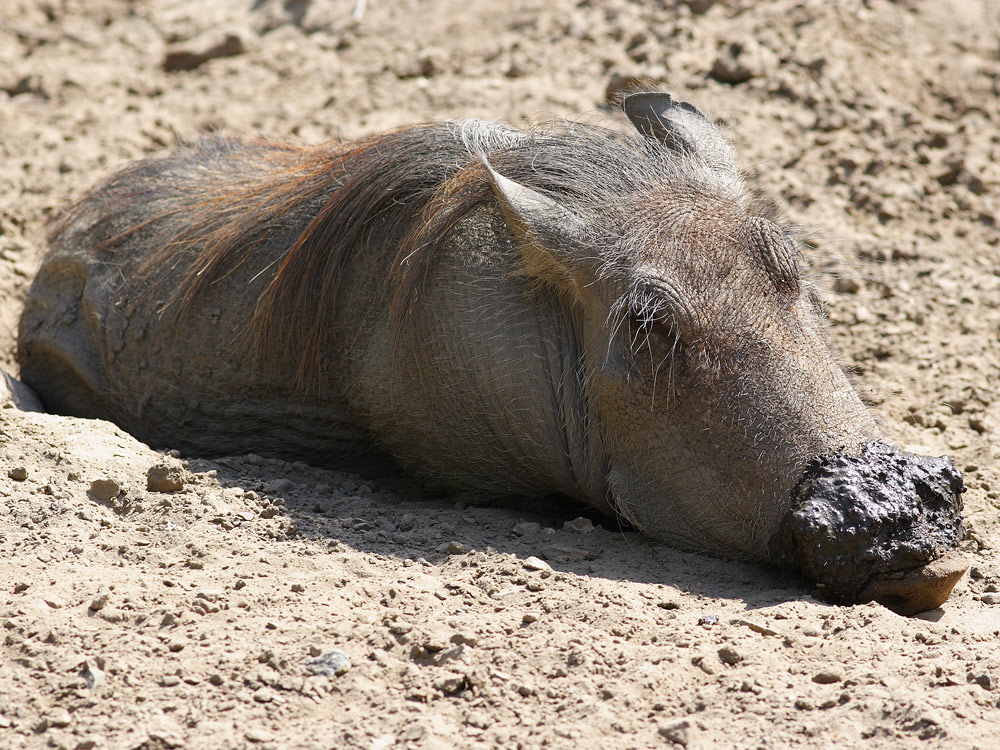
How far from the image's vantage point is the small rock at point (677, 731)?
2.53 metres

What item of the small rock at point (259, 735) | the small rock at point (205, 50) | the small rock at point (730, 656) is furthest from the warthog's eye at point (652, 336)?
the small rock at point (205, 50)

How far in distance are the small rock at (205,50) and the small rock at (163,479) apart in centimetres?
488

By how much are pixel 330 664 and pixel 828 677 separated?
47.3 inches

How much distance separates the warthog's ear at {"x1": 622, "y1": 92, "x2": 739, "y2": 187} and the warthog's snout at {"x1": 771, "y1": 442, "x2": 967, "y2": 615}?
1373 mm

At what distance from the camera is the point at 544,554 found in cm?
352

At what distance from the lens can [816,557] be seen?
128 inches

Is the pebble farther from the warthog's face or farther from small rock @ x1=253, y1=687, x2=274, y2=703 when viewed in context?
small rock @ x1=253, y1=687, x2=274, y2=703

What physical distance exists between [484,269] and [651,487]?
946 millimetres

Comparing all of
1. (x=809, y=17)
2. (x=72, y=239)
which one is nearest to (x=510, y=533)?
(x=72, y=239)

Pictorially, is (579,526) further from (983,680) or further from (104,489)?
(104,489)

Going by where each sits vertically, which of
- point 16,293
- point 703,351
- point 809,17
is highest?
point 809,17

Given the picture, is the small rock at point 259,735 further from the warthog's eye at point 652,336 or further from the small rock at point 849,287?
the small rock at point 849,287

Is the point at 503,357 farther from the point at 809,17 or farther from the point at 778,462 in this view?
the point at 809,17

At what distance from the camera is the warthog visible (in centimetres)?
341
